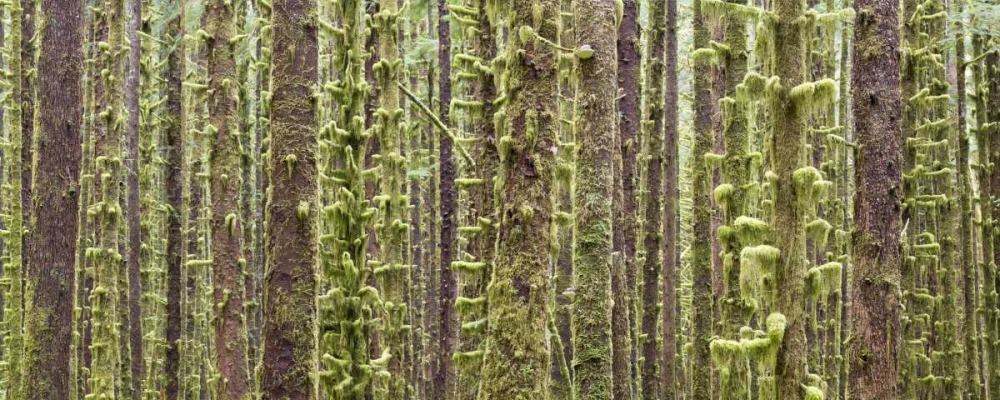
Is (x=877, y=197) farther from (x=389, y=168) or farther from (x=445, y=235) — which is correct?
(x=445, y=235)

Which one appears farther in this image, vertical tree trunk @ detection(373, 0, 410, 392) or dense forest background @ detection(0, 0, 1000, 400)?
vertical tree trunk @ detection(373, 0, 410, 392)

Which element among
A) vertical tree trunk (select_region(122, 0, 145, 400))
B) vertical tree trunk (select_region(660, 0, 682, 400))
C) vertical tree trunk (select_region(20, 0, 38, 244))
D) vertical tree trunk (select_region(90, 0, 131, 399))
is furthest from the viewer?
vertical tree trunk (select_region(122, 0, 145, 400))

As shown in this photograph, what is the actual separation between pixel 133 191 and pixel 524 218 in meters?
11.0

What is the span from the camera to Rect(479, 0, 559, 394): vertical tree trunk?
6.16m

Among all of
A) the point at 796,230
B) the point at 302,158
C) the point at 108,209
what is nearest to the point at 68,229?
the point at 108,209

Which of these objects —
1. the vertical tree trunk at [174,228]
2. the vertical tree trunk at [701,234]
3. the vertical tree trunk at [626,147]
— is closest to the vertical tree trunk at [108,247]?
the vertical tree trunk at [174,228]

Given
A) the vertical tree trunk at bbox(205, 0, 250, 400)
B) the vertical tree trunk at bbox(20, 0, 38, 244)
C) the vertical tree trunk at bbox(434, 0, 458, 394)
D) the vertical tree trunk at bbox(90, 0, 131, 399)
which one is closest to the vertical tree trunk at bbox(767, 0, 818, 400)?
the vertical tree trunk at bbox(205, 0, 250, 400)

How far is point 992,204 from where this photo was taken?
12.7 m

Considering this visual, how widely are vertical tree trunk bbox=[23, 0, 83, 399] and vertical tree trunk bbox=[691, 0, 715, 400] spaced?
768 cm

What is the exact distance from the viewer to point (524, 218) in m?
6.26

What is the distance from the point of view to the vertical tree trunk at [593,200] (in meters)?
7.89

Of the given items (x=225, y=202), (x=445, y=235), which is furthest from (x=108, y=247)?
(x=445, y=235)

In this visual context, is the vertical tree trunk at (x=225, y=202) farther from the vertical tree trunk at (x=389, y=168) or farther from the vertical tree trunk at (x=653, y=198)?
the vertical tree trunk at (x=653, y=198)

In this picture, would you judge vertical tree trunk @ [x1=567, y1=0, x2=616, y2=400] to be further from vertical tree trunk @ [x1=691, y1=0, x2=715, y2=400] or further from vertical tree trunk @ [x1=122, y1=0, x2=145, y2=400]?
vertical tree trunk @ [x1=122, y1=0, x2=145, y2=400]
